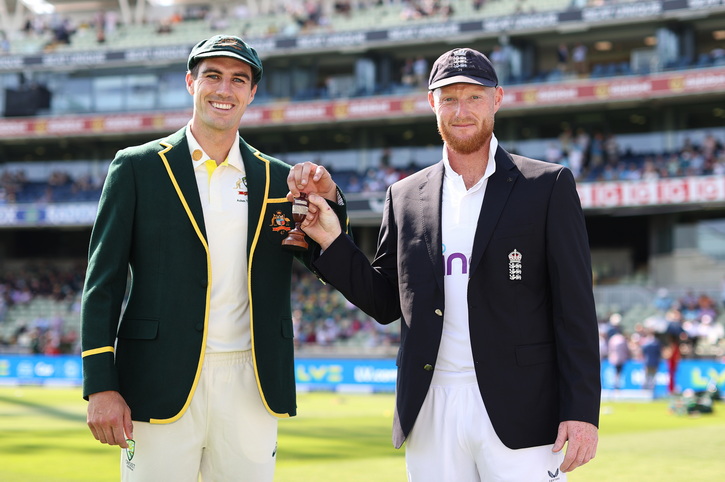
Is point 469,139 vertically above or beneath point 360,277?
above

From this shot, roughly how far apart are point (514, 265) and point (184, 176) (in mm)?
1570

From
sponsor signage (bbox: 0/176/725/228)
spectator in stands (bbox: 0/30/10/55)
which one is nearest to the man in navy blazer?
sponsor signage (bbox: 0/176/725/228)

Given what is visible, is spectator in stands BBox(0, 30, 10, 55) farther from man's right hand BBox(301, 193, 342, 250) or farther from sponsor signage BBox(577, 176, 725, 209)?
man's right hand BBox(301, 193, 342, 250)

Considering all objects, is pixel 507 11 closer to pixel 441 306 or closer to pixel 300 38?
pixel 300 38

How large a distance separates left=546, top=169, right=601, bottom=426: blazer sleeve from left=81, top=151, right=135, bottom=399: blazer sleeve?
6.21 feet

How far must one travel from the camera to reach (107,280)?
3.53 m

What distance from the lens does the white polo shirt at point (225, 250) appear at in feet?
12.2

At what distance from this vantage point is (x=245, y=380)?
12.2 ft

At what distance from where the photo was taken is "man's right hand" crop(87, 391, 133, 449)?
11.2 feet

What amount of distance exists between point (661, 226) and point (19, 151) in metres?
32.3

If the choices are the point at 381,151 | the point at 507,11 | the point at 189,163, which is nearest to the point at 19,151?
the point at 381,151

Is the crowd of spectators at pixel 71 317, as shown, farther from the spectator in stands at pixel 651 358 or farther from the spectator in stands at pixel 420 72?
the spectator in stands at pixel 420 72

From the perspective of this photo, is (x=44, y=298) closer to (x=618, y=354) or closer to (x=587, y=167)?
(x=587, y=167)

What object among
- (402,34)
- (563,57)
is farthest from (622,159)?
(402,34)
